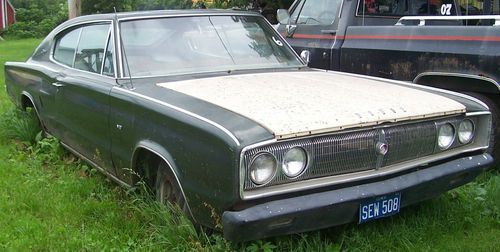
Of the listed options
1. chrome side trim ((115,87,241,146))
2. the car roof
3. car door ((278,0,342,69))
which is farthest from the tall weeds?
car door ((278,0,342,69))

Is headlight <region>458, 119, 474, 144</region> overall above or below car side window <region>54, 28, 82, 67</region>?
below

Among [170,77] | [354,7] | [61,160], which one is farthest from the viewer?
[354,7]

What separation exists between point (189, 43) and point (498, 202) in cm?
259

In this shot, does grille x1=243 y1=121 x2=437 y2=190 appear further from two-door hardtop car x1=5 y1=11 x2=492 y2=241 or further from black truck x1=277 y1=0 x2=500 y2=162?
black truck x1=277 y1=0 x2=500 y2=162

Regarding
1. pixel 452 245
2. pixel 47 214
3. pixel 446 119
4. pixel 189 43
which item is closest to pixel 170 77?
pixel 189 43

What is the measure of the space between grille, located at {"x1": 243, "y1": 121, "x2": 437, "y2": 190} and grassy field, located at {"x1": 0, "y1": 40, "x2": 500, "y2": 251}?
0.46 meters

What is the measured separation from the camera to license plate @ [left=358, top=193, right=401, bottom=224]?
10.3ft

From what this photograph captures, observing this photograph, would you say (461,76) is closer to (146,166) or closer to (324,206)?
(324,206)

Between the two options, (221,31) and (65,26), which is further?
(65,26)

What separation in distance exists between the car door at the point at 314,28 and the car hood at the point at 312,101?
2037 millimetres

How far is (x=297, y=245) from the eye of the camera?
3.30 metres

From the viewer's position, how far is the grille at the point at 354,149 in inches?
115

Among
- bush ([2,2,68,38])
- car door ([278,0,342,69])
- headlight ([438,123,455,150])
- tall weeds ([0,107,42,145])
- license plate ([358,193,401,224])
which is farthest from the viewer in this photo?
bush ([2,2,68,38])

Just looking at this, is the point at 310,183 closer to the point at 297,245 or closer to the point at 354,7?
the point at 297,245
